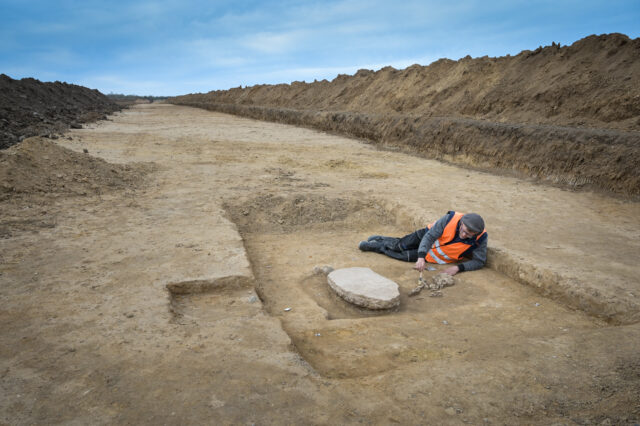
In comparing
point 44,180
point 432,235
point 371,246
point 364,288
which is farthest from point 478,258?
point 44,180

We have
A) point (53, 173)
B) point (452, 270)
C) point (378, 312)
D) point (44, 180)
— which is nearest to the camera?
point (378, 312)

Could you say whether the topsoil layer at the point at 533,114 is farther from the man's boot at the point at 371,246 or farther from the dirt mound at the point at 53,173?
the dirt mound at the point at 53,173

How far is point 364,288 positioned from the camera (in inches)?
142

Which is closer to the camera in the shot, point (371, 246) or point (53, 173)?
point (371, 246)

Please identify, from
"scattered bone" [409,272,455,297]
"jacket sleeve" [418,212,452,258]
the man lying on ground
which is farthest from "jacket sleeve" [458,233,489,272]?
"jacket sleeve" [418,212,452,258]

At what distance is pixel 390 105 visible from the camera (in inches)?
589

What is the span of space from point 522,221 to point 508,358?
315 cm

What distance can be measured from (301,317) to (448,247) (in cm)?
199

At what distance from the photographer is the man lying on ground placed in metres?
4.10

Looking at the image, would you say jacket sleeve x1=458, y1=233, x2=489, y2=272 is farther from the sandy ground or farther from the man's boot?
the man's boot

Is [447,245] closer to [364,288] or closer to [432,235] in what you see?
[432,235]

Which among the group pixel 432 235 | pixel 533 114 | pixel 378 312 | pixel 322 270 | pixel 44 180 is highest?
pixel 533 114

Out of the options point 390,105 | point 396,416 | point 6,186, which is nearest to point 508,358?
point 396,416

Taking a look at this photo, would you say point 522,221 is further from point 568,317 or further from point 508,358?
point 508,358
